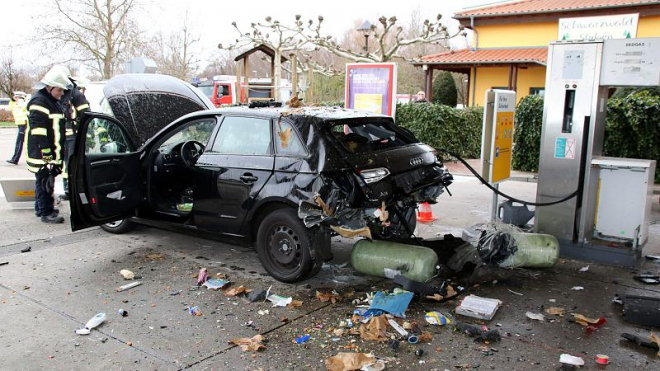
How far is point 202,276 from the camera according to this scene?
515cm

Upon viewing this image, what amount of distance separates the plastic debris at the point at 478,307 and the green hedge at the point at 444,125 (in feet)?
30.4

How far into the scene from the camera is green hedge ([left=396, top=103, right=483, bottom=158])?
13477 mm

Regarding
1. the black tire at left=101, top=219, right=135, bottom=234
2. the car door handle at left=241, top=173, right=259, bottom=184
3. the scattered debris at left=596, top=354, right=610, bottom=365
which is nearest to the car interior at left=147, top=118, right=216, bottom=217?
the black tire at left=101, top=219, right=135, bottom=234

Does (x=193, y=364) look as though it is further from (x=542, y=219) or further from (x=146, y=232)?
(x=542, y=219)

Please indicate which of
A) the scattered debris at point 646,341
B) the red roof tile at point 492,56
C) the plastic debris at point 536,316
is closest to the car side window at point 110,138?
the plastic debris at point 536,316

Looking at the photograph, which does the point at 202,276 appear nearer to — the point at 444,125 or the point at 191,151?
the point at 191,151

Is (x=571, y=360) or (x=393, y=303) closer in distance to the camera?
(x=571, y=360)

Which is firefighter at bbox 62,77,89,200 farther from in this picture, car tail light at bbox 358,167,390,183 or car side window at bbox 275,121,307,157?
car tail light at bbox 358,167,390,183

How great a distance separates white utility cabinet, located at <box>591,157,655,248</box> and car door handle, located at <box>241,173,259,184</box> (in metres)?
3.65

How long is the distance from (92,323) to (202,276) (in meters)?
1.20

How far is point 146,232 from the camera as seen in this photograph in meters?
6.95

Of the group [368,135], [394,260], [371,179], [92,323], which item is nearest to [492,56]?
[368,135]

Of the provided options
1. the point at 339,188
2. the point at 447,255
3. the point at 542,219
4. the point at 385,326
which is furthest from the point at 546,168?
the point at 385,326

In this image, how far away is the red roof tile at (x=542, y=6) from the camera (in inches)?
734
